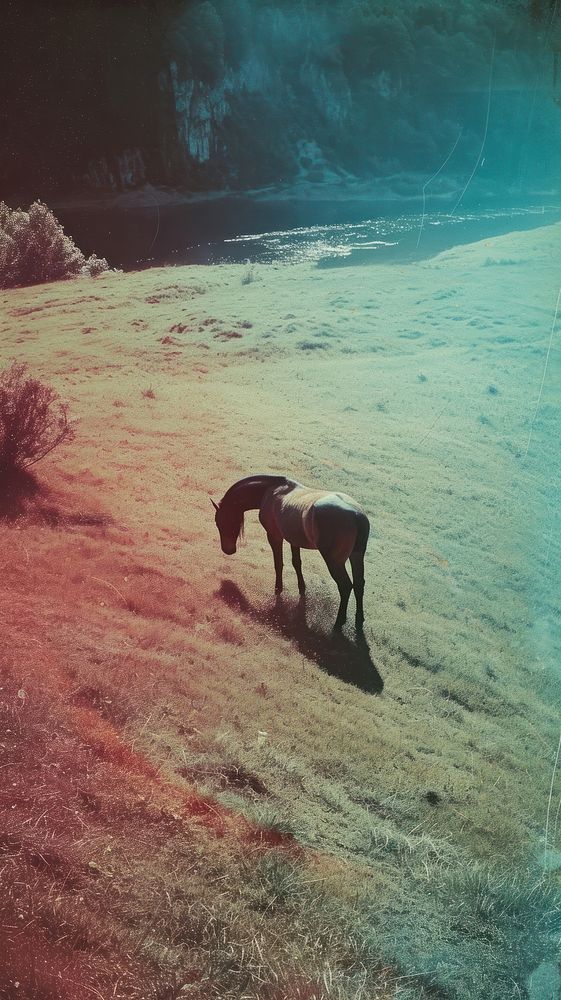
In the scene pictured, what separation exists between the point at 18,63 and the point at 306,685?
7.94ft

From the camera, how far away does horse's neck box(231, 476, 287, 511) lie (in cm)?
240

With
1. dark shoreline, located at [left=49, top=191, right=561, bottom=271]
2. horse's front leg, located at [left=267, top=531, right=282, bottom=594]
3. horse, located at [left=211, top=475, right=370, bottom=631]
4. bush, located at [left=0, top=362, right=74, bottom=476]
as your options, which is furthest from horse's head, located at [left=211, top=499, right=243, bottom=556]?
dark shoreline, located at [left=49, top=191, right=561, bottom=271]

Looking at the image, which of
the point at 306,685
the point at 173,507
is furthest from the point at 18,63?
the point at 306,685

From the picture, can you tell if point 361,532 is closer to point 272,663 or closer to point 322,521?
point 322,521

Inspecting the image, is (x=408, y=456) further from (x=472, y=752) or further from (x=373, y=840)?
(x=373, y=840)

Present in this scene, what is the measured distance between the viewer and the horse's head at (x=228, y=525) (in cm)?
→ 238

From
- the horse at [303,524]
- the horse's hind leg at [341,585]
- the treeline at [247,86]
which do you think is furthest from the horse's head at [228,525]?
the treeline at [247,86]

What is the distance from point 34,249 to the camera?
8.87ft

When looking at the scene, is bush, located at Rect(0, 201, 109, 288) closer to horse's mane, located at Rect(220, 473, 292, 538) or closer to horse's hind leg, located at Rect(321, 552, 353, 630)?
horse's mane, located at Rect(220, 473, 292, 538)

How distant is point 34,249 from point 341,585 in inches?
66.0

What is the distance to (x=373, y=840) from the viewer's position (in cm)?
205

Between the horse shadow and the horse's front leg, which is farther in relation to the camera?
the horse's front leg

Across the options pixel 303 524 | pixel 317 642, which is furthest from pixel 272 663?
pixel 303 524

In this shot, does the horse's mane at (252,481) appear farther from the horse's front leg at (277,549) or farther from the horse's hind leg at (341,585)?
the horse's hind leg at (341,585)
